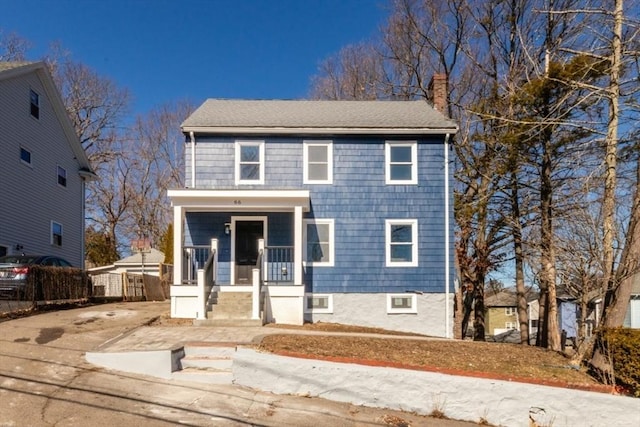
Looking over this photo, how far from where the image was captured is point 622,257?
8234 mm

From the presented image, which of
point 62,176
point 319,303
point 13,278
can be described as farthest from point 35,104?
point 319,303

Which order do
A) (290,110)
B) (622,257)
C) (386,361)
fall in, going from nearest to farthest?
(386,361) → (622,257) → (290,110)

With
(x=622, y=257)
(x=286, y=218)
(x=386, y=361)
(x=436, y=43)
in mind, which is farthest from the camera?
(x=436, y=43)

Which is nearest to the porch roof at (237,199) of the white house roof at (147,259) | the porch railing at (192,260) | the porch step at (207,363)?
the porch railing at (192,260)

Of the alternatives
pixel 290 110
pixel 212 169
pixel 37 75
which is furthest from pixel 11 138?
pixel 290 110

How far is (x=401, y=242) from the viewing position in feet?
47.0

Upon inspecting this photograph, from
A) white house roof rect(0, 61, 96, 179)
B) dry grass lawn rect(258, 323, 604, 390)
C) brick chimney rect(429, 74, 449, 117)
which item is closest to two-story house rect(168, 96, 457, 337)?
brick chimney rect(429, 74, 449, 117)

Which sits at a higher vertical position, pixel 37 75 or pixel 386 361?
pixel 37 75

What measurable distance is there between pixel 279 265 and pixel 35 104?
12019 mm

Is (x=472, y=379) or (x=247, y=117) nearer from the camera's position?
(x=472, y=379)

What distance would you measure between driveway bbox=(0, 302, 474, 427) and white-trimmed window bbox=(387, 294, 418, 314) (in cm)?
758

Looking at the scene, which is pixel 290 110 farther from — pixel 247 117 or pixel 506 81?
pixel 506 81

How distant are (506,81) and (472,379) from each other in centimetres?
1159

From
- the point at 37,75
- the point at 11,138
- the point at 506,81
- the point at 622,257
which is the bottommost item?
the point at 622,257
